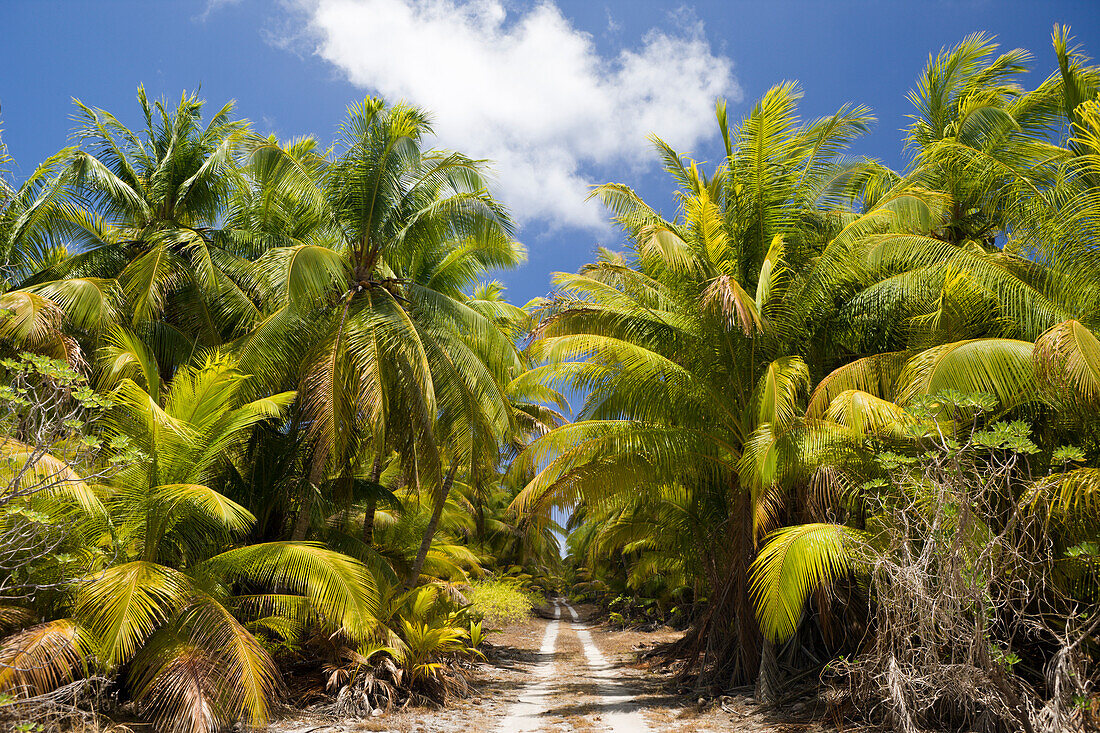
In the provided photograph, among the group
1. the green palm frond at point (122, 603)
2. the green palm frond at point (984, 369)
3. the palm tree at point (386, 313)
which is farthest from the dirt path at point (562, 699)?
the green palm frond at point (984, 369)

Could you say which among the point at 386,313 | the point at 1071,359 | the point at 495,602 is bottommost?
the point at 495,602

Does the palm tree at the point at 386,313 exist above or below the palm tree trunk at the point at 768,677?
above

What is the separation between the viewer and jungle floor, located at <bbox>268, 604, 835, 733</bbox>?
26.9 ft

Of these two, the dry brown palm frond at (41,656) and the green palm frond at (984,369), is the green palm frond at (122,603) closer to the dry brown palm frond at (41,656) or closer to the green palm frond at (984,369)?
the dry brown palm frond at (41,656)

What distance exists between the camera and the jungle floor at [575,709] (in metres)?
8.20

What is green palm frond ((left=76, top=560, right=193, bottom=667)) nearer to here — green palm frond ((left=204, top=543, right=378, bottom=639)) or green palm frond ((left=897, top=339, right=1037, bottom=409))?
green palm frond ((left=204, top=543, right=378, bottom=639))

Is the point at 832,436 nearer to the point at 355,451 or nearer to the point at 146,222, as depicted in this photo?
the point at 355,451

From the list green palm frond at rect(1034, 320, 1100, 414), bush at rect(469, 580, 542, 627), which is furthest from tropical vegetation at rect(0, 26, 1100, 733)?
bush at rect(469, 580, 542, 627)

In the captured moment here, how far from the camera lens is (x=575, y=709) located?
9664mm

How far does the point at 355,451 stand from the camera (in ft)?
40.9

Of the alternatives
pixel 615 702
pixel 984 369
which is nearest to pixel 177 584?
pixel 615 702

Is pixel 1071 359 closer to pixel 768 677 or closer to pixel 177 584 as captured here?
pixel 768 677

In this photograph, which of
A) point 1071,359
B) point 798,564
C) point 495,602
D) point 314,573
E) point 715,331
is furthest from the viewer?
point 495,602

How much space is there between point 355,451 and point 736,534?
717cm
